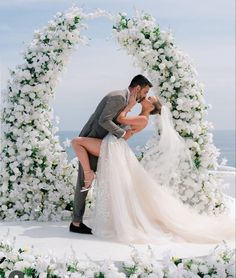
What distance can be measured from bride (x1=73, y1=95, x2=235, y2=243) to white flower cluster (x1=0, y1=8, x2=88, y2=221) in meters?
0.84

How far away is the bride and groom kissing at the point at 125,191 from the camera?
5.50 m

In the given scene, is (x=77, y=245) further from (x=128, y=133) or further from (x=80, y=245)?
(x=128, y=133)

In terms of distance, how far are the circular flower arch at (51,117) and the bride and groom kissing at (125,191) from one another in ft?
2.02

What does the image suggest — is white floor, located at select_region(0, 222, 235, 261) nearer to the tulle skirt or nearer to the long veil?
the tulle skirt

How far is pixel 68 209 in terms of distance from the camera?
654 centimetres

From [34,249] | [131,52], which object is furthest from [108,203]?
[131,52]

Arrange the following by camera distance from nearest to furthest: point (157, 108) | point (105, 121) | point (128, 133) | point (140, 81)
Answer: point (105, 121)
point (140, 81)
point (128, 133)
point (157, 108)

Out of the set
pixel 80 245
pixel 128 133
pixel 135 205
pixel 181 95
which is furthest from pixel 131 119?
pixel 80 245

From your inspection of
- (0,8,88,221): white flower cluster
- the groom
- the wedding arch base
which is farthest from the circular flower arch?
the wedding arch base

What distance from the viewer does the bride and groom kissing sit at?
18.0 ft

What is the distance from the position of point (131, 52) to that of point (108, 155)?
1.45 metres

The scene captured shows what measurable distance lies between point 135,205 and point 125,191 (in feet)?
0.53

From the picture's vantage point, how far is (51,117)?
263 inches

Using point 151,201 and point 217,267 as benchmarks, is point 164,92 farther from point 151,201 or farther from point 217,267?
point 217,267
